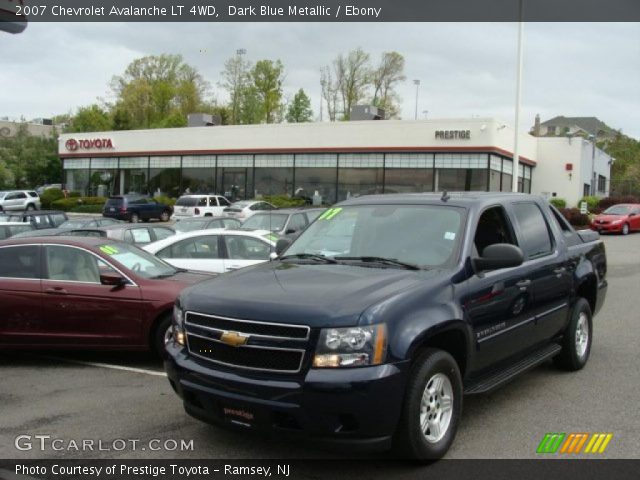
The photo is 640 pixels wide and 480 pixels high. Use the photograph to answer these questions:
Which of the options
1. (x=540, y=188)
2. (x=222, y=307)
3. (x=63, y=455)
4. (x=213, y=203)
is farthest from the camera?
(x=540, y=188)

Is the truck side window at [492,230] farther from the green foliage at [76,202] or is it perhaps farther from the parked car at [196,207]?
the green foliage at [76,202]

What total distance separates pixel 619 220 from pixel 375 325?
30.4 meters

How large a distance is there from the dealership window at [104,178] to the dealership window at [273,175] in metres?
12.9

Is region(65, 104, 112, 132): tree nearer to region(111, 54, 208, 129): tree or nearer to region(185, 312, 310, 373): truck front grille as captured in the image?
Result: region(111, 54, 208, 129): tree

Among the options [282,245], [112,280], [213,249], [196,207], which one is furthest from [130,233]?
[196,207]

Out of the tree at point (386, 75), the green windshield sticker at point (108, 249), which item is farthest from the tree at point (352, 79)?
the green windshield sticker at point (108, 249)

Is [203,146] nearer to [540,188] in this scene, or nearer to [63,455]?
[540,188]

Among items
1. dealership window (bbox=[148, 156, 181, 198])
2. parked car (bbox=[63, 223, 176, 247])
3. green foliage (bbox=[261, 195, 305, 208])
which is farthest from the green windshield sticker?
dealership window (bbox=[148, 156, 181, 198])

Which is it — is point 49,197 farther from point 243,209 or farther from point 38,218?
point 38,218

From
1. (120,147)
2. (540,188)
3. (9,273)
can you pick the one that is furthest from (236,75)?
(9,273)

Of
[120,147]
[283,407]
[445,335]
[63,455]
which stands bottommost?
[63,455]

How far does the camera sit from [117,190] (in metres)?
49.7

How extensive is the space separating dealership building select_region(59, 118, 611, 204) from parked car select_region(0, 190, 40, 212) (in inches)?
170

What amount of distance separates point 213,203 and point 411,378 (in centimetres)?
3271
